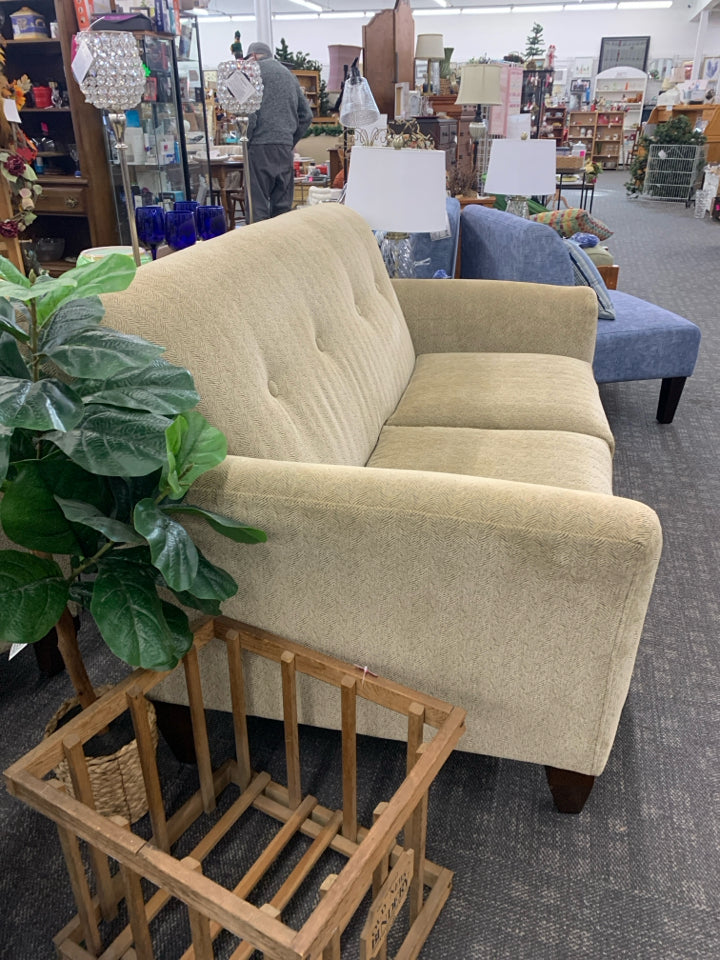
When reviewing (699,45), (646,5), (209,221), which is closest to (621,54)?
(646,5)

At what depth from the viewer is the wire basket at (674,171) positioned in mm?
9461

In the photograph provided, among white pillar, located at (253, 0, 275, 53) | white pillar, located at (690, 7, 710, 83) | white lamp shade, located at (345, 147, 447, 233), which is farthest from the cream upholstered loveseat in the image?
white pillar, located at (690, 7, 710, 83)

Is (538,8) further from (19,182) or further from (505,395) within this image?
(505,395)

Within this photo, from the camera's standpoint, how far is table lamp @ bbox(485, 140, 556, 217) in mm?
3590

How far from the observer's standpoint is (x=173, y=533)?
0.90 metres

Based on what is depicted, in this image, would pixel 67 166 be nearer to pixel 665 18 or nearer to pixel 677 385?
pixel 677 385

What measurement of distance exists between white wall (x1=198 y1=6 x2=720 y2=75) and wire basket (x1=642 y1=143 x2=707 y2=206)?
637 cm

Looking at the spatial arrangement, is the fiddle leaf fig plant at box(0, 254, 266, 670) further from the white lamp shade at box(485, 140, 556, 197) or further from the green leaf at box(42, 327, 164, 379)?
the white lamp shade at box(485, 140, 556, 197)

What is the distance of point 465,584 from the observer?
41.3 inches

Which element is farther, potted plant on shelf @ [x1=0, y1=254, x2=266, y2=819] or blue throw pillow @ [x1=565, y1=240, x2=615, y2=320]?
blue throw pillow @ [x1=565, y1=240, x2=615, y2=320]

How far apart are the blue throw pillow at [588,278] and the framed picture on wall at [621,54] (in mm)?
14329

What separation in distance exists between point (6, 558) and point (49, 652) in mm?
761

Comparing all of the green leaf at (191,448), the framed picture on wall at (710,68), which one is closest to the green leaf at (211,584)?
the green leaf at (191,448)

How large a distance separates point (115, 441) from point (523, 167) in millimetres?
3323
